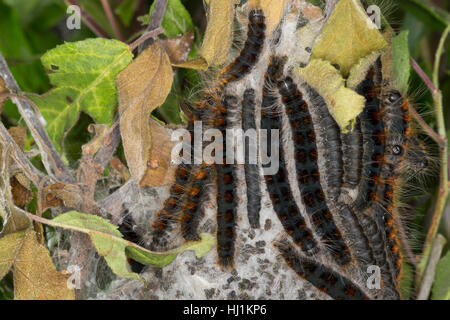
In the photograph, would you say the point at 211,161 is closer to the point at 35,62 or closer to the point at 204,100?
the point at 204,100

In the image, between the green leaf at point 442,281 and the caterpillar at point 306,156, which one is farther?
the green leaf at point 442,281

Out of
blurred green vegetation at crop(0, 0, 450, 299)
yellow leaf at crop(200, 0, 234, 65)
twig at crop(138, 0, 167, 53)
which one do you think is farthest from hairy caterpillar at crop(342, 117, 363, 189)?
twig at crop(138, 0, 167, 53)

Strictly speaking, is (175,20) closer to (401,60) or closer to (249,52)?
(249,52)

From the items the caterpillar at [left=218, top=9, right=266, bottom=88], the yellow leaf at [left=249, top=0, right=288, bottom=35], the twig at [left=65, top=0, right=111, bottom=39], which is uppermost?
the twig at [left=65, top=0, right=111, bottom=39]

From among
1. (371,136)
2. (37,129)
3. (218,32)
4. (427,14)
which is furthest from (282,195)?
(427,14)

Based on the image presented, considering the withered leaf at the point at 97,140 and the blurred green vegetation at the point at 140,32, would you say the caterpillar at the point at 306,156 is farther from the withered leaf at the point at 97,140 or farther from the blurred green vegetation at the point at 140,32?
the withered leaf at the point at 97,140

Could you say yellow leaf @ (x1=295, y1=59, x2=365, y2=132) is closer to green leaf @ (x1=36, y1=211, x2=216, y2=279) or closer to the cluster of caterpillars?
the cluster of caterpillars

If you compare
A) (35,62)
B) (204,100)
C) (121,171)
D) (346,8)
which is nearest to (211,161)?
(204,100)

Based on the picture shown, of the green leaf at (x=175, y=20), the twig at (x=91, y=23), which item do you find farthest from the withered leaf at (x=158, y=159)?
the twig at (x=91, y=23)
